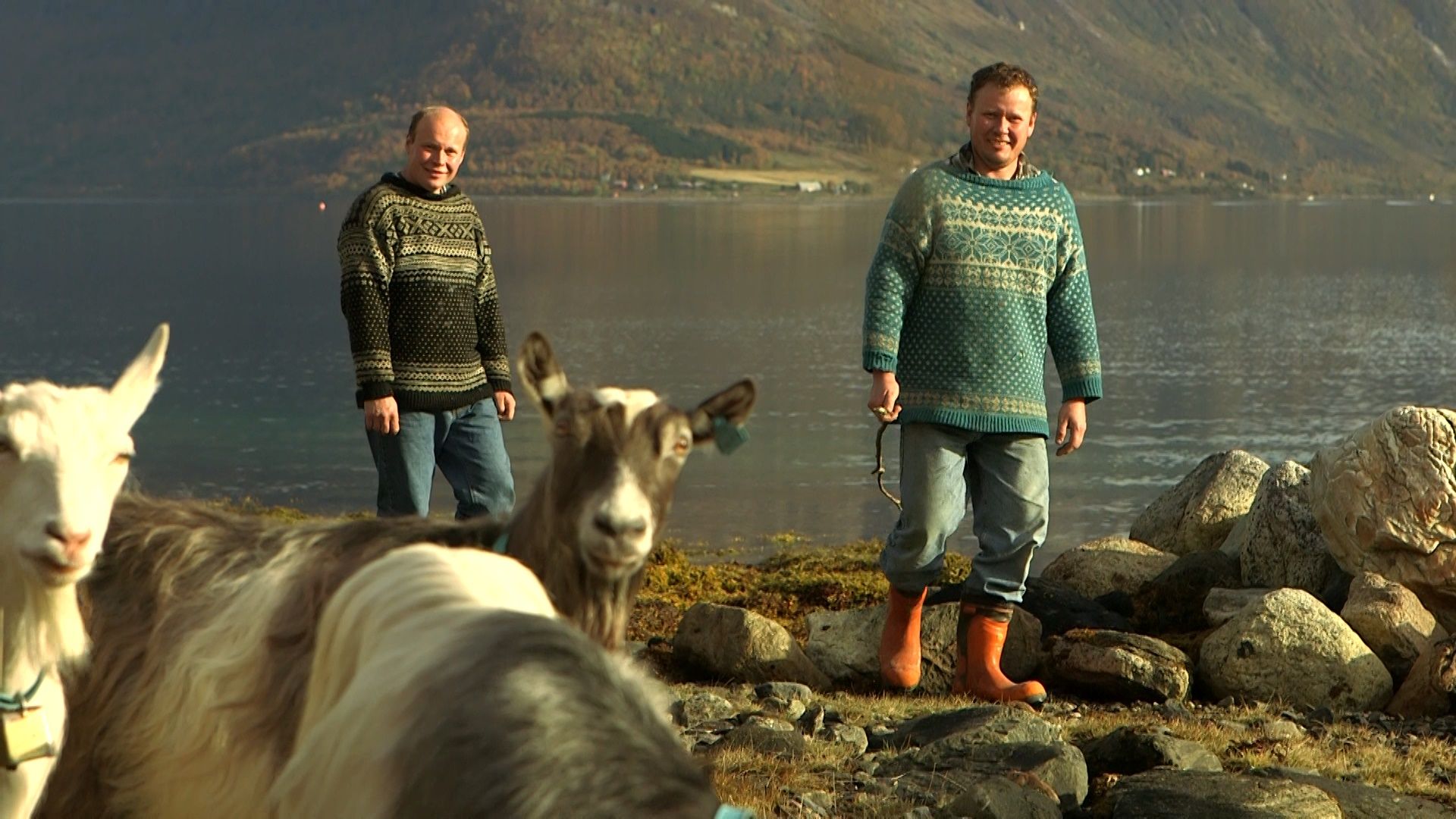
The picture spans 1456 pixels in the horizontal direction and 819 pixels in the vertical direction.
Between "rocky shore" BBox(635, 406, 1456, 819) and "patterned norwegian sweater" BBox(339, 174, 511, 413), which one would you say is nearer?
"rocky shore" BBox(635, 406, 1456, 819)

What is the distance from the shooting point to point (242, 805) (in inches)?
176

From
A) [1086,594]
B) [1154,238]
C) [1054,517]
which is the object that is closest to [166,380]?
[1054,517]

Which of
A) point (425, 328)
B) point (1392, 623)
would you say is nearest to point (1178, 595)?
point (1392, 623)

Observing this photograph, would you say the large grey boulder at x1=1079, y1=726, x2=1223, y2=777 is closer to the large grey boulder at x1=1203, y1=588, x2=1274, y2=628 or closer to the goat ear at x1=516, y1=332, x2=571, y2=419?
the goat ear at x1=516, y1=332, x2=571, y2=419

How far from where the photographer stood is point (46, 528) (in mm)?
4035

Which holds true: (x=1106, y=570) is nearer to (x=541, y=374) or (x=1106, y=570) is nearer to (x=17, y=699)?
(x=541, y=374)

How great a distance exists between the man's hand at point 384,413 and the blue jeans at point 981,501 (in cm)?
241

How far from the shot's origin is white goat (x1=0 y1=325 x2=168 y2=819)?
13.4 feet

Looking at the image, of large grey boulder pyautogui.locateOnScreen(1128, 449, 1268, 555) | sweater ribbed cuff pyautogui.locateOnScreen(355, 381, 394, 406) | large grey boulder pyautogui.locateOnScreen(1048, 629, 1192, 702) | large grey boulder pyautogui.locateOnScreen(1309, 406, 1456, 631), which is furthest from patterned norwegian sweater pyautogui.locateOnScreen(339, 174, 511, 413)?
large grey boulder pyautogui.locateOnScreen(1128, 449, 1268, 555)

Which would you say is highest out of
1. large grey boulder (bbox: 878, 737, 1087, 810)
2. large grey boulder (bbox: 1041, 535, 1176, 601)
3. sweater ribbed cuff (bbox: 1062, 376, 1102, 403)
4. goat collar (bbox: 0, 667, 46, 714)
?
sweater ribbed cuff (bbox: 1062, 376, 1102, 403)

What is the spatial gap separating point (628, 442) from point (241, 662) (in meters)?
1.21

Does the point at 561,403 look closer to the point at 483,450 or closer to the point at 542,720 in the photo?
the point at 542,720

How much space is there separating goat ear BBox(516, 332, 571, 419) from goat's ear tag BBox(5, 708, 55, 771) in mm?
1657

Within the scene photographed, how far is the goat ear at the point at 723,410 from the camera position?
16.9 ft
